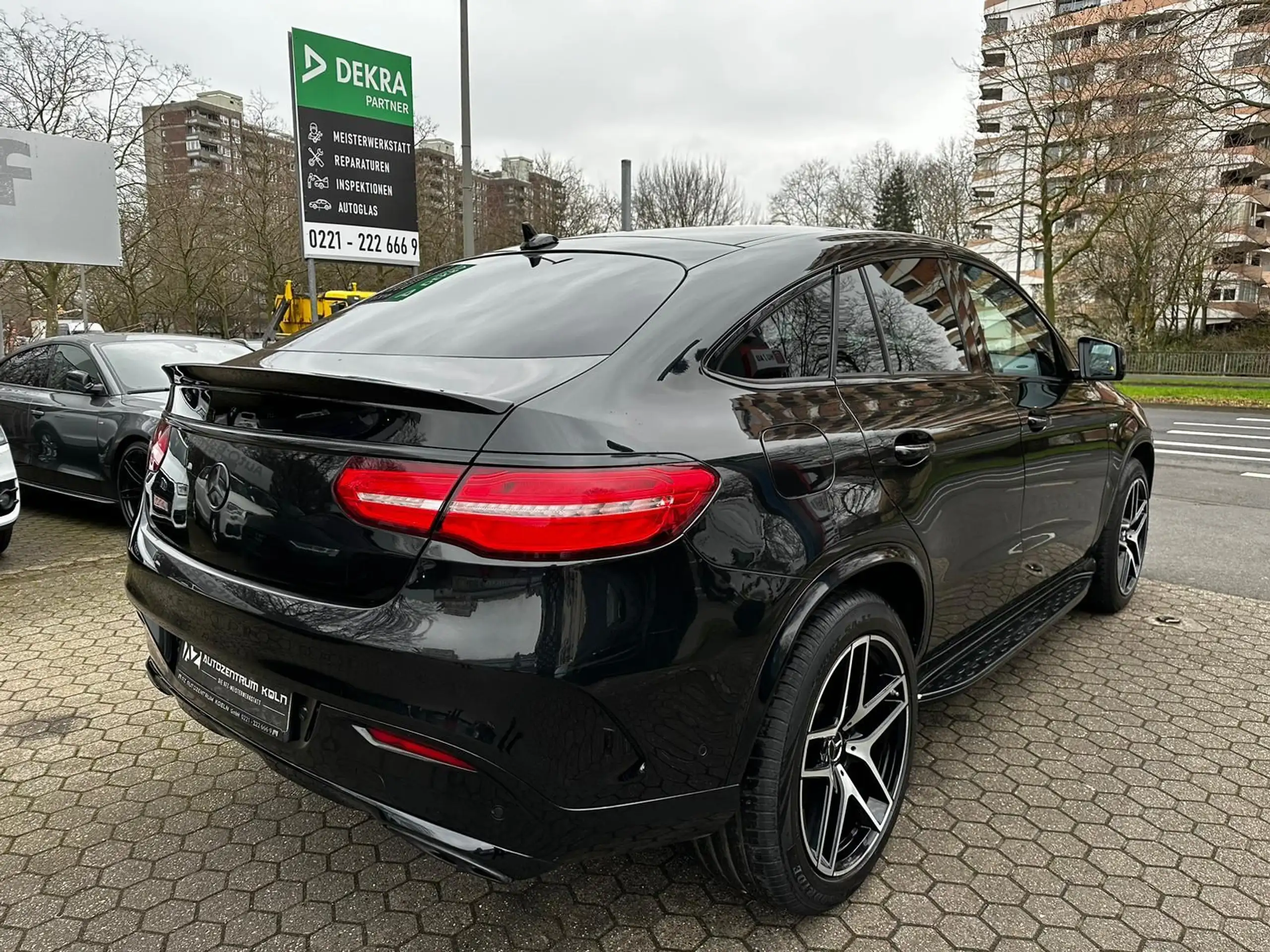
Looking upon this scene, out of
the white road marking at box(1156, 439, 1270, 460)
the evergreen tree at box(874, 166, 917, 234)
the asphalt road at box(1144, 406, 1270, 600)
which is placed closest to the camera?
the asphalt road at box(1144, 406, 1270, 600)

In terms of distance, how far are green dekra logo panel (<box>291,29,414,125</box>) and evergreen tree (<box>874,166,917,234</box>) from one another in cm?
4194

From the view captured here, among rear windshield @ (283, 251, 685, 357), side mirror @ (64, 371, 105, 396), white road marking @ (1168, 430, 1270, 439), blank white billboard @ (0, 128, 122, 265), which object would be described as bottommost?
white road marking @ (1168, 430, 1270, 439)

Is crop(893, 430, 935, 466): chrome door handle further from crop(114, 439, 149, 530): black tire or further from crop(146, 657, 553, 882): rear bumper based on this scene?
crop(114, 439, 149, 530): black tire

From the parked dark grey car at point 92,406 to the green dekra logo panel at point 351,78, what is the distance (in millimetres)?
4932

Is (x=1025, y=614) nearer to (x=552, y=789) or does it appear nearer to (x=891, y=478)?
(x=891, y=478)

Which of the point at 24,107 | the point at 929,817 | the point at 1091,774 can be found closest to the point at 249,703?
the point at 929,817

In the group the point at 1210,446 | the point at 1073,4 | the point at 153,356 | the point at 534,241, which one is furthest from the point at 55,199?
the point at 1073,4

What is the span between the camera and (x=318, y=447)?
181cm

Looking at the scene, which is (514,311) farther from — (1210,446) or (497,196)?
(497,196)

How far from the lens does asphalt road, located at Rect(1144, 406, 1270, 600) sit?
18.0ft

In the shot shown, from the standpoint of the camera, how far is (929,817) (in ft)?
8.67

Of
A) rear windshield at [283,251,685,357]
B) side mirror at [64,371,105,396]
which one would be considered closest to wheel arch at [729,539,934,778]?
rear windshield at [283,251,685,357]

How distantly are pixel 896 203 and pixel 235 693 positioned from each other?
53.2 metres

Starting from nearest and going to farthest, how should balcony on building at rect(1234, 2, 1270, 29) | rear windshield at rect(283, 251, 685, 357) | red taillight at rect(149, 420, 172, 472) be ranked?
rear windshield at rect(283, 251, 685, 357)
red taillight at rect(149, 420, 172, 472)
balcony on building at rect(1234, 2, 1270, 29)
